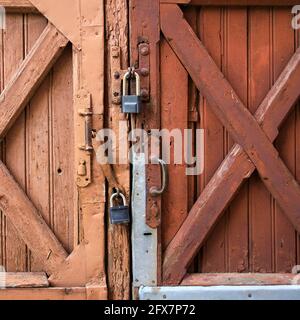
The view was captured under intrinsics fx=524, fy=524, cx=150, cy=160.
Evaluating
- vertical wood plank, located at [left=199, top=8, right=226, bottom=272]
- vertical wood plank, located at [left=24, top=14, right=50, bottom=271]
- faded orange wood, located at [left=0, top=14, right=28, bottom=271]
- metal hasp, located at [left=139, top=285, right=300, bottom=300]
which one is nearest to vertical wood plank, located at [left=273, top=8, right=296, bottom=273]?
metal hasp, located at [left=139, top=285, right=300, bottom=300]

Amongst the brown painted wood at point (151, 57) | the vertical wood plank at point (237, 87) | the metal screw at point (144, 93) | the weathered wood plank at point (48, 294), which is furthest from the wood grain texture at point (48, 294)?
the metal screw at point (144, 93)

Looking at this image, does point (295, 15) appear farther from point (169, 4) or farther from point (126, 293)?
point (126, 293)

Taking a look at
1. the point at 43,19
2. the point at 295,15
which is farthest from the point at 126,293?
the point at 295,15

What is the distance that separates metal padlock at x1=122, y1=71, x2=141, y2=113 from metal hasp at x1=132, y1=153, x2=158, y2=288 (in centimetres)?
24

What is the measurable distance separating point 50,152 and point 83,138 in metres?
0.21

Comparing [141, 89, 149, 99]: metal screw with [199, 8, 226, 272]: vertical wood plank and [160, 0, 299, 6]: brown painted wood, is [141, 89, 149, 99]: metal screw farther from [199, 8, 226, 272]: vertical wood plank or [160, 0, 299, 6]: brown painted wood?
[160, 0, 299, 6]: brown painted wood

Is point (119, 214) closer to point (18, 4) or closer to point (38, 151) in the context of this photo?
point (38, 151)

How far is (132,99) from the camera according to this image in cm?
263

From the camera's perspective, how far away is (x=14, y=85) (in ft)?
8.91

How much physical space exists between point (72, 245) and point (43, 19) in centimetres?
Answer: 120

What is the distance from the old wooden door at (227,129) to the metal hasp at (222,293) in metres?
0.05

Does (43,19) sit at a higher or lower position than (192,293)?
higher

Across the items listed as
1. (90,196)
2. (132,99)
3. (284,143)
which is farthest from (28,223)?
(284,143)

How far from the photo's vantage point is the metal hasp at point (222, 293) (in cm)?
271
